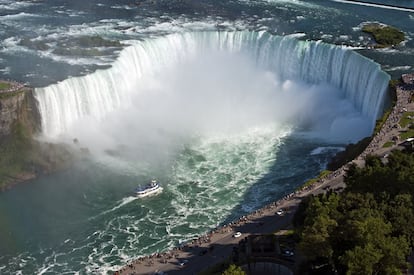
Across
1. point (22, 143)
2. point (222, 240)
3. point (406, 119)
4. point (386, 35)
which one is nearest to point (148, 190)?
point (222, 240)

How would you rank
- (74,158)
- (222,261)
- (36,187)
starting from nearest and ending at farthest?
(222,261)
(36,187)
(74,158)

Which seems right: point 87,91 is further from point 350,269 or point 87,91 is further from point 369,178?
point 350,269

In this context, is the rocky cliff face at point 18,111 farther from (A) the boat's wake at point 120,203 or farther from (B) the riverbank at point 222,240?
(B) the riverbank at point 222,240

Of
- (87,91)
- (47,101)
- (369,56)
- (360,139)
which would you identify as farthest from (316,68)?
(47,101)

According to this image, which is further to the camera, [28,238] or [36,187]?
[36,187]

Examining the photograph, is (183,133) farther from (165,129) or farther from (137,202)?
(137,202)

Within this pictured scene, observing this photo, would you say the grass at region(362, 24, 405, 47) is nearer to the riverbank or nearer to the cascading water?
the cascading water
